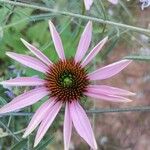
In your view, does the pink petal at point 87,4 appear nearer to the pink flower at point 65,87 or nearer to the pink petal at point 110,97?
the pink flower at point 65,87

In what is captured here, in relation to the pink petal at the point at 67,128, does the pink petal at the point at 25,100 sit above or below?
above

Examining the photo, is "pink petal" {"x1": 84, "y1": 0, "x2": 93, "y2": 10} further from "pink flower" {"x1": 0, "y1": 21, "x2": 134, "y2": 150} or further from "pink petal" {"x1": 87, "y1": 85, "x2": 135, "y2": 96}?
"pink petal" {"x1": 87, "y1": 85, "x2": 135, "y2": 96}

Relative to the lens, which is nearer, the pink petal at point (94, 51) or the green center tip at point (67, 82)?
the pink petal at point (94, 51)

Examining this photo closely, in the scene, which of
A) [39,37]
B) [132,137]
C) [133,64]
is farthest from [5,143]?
[133,64]

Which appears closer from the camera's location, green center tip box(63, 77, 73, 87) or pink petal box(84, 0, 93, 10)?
pink petal box(84, 0, 93, 10)

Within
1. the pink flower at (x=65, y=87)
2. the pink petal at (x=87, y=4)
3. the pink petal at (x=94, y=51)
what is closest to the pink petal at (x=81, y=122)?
the pink flower at (x=65, y=87)

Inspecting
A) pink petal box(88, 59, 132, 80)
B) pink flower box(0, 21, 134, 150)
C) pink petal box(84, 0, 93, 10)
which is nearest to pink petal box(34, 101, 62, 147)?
pink flower box(0, 21, 134, 150)

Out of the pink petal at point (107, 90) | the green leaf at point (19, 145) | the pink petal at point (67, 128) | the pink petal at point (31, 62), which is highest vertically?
the pink petal at point (31, 62)
